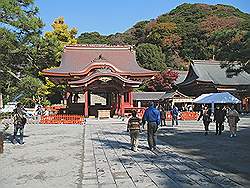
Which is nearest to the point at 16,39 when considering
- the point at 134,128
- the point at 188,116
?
the point at 134,128

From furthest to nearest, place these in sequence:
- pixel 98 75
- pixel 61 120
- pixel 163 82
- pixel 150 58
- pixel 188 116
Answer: pixel 150 58 → pixel 163 82 → pixel 188 116 → pixel 98 75 → pixel 61 120

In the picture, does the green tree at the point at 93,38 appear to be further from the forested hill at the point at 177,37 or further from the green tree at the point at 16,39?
the green tree at the point at 16,39

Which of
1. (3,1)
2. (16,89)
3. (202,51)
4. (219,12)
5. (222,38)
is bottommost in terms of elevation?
(16,89)

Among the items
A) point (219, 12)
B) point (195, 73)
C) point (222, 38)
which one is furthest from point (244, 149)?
point (219, 12)

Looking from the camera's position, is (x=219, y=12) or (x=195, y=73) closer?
(x=195, y=73)

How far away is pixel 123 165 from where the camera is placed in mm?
8867

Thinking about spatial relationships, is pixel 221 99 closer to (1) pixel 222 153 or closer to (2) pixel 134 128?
(1) pixel 222 153

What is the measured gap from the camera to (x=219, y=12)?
95062 millimetres

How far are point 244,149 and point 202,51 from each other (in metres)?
59.9

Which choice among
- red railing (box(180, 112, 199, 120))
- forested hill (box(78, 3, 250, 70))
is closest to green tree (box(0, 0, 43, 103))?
red railing (box(180, 112, 199, 120))

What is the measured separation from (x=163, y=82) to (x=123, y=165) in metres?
40.8

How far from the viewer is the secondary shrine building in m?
29.7

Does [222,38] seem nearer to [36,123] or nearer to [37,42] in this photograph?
[37,42]

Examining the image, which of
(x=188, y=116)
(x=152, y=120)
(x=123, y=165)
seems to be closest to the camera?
(x=123, y=165)
